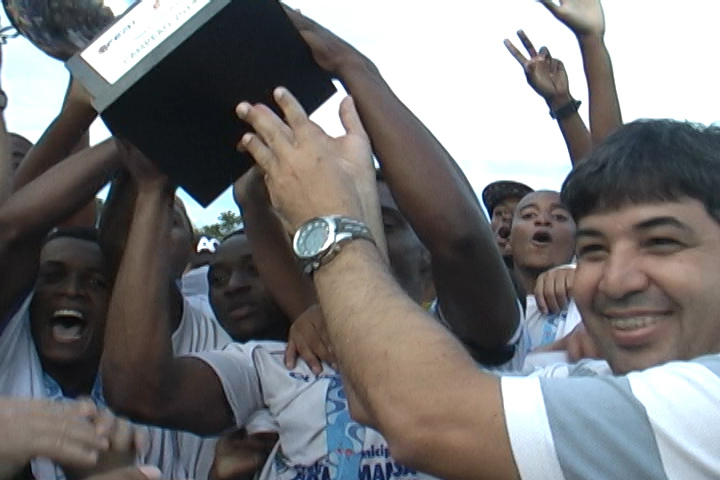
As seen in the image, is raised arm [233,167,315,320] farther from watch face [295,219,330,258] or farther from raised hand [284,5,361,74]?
watch face [295,219,330,258]

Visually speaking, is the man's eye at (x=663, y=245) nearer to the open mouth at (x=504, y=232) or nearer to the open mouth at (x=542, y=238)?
the open mouth at (x=542, y=238)

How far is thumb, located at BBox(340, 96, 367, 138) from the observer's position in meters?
1.72

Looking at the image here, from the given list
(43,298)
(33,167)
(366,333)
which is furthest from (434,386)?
(33,167)

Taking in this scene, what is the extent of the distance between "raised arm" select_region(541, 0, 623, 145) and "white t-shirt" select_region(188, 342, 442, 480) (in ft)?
5.86

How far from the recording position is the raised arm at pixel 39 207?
237 centimetres

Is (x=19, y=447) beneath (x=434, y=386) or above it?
above

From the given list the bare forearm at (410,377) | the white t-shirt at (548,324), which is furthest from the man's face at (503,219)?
the bare forearm at (410,377)

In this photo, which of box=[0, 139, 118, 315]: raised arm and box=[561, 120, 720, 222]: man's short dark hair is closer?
box=[561, 120, 720, 222]: man's short dark hair

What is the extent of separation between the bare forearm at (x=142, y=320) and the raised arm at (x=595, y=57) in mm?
1957

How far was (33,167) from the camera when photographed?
291 cm

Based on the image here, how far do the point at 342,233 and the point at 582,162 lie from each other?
589mm

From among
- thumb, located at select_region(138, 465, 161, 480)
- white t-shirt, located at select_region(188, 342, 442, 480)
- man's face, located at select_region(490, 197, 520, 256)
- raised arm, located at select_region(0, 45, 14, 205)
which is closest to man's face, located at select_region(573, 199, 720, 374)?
white t-shirt, located at select_region(188, 342, 442, 480)

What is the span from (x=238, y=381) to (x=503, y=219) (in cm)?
386

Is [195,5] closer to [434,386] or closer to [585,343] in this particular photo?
[434,386]
